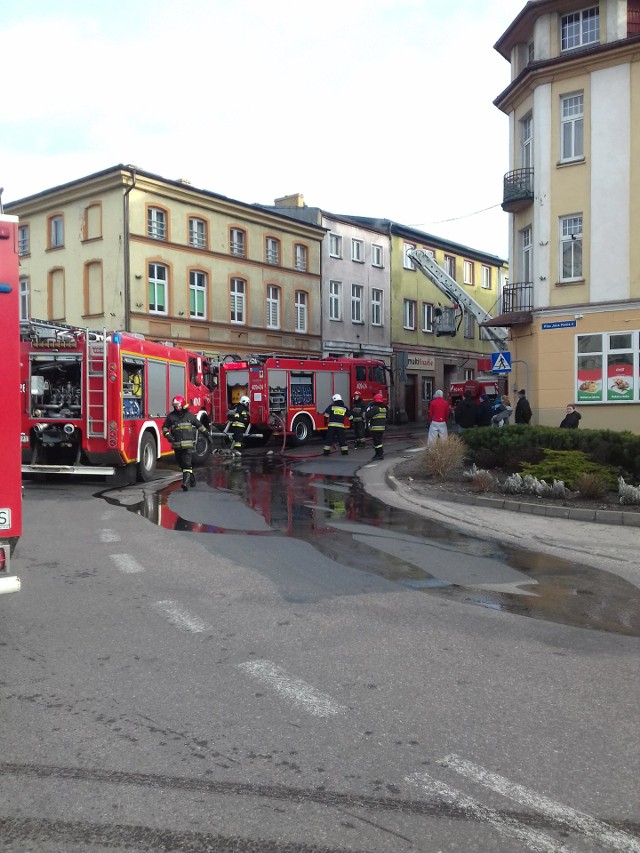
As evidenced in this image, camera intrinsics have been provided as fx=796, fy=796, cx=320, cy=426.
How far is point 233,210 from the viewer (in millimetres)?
35281

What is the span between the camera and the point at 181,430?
1427cm

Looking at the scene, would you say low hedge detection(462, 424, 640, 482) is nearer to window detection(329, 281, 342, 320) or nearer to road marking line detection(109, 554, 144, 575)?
road marking line detection(109, 554, 144, 575)

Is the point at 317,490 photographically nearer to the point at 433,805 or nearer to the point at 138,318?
the point at 433,805

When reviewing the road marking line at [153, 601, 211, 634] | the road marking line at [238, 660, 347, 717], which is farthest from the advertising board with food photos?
the road marking line at [238, 660, 347, 717]

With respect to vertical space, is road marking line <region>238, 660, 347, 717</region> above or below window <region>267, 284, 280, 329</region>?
below

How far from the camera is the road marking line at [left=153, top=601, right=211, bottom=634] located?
5777 mm

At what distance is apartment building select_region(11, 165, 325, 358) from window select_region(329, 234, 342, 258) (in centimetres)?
325

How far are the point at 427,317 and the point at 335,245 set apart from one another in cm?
920

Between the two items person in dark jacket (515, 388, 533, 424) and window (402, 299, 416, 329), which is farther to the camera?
window (402, 299, 416, 329)

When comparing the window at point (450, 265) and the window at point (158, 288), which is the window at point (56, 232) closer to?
the window at point (158, 288)

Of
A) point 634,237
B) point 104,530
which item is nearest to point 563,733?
point 104,530

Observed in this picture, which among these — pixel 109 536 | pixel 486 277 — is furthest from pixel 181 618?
pixel 486 277

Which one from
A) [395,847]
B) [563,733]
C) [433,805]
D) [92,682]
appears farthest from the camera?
[92,682]

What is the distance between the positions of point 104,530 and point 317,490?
213 inches
